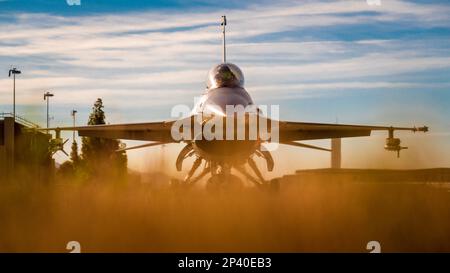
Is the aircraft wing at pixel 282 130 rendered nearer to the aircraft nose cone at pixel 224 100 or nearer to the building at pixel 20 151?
the aircraft nose cone at pixel 224 100

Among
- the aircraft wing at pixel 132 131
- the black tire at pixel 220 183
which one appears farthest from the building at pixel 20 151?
the black tire at pixel 220 183

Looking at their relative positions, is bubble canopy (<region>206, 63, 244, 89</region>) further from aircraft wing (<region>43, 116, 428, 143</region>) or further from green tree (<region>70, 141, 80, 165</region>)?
green tree (<region>70, 141, 80, 165</region>)

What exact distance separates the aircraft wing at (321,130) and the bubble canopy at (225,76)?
3.08m

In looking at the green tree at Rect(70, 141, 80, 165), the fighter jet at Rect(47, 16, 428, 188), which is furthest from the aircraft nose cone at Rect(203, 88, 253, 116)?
the green tree at Rect(70, 141, 80, 165)

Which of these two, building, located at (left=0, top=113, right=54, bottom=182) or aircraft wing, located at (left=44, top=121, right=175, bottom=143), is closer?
aircraft wing, located at (left=44, top=121, right=175, bottom=143)

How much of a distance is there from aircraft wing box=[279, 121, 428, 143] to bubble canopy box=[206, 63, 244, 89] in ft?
10.1

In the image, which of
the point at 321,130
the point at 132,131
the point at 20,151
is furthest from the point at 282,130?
the point at 20,151

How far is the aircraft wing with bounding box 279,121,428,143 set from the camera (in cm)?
2597

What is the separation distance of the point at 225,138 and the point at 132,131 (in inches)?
367

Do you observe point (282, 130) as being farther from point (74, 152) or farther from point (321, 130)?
point (74, 152)

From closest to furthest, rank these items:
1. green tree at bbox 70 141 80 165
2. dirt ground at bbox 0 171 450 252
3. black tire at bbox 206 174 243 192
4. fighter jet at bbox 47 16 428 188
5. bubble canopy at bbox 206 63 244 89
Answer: dirt ground at bbox 0 171 450 252
fighter jet at bbox 47 16 428 188
black tire at bbox 206 174 243 192
bubble canopy at bbox 206 63 244 89
green tree at bbox 70 141 80 165

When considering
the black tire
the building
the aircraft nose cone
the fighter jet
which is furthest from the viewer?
the building

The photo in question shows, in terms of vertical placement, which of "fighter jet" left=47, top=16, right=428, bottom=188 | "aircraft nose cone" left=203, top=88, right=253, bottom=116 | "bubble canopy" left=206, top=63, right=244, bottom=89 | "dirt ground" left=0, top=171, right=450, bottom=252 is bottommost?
"dirt ground" left=0, top=171, right=450, bottom=252

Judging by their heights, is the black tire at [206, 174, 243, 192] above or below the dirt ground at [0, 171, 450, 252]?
above
